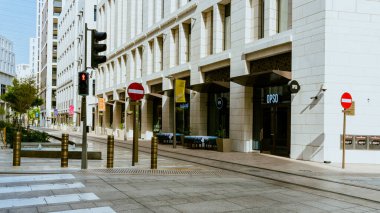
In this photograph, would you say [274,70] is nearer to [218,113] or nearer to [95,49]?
[95,49]

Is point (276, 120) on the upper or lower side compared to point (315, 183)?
upper

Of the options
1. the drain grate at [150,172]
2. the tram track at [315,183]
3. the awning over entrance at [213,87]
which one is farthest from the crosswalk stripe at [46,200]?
the awning over entrance at [213,87]

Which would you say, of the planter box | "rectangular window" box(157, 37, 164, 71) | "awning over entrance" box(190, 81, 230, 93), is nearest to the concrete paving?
the planter box

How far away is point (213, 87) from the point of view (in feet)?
74.7

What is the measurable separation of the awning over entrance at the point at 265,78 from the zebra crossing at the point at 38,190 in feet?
31.3

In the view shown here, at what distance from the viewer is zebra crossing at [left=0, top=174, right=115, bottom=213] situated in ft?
21.9

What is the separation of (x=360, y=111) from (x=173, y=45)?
1735 centimetres

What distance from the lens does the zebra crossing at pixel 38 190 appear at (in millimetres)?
6668

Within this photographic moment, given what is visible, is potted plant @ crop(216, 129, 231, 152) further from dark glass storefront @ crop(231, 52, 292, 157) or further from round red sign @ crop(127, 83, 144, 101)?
round red sign @ crop(127, 83, 144, 101)

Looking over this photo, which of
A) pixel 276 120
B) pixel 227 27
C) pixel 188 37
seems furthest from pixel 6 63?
pixel 276 120

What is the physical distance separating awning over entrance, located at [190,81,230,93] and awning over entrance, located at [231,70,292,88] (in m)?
1.98

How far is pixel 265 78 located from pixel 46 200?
12.4 m

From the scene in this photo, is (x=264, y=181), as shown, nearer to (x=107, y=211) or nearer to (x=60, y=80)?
(x=107, y=211)

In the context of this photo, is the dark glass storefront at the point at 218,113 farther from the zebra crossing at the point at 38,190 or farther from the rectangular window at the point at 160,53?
the zebra crossing at the point at 38,190
